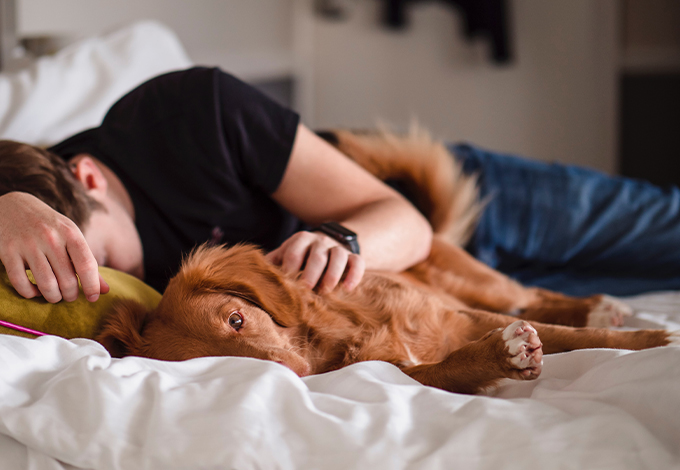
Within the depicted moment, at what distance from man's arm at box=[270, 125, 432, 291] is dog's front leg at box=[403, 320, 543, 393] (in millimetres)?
397

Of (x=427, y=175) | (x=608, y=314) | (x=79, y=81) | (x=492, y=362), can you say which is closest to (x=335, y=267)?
(x=492, y=362)

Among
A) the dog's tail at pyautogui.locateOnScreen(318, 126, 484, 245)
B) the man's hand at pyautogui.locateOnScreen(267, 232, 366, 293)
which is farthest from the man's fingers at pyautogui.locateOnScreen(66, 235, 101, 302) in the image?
the dog's tail at pyautogui.locateOnScreen(318, 126, 484, 245)

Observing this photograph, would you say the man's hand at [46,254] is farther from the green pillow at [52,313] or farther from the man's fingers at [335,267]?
the man's fingers at [335,267]

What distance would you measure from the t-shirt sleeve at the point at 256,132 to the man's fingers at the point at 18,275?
1.98 feet

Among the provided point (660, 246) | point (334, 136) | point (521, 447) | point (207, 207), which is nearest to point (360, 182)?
point (207, 207)

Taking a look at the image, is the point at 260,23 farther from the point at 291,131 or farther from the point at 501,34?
the point at 291,131

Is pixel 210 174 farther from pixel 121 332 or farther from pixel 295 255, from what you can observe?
pixel 121 332

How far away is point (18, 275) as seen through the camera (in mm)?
829

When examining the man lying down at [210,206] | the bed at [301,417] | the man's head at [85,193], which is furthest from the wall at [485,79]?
the bed at [301,417]

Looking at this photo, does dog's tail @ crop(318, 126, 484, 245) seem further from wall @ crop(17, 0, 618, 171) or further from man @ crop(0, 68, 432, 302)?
wall @ crop(17, 0, 618, 171)

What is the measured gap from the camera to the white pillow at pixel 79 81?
1.72 metres

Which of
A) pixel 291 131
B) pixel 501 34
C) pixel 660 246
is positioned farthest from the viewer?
pixel 501 34

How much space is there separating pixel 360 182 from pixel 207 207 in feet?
1.28

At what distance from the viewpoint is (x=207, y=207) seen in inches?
53.7
